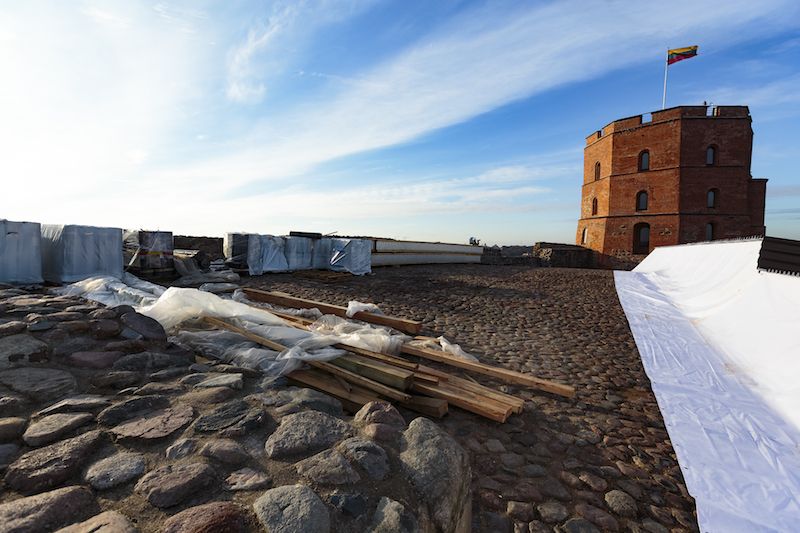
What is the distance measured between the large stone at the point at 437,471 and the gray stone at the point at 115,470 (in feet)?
4.18

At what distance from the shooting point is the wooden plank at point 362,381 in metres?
2.95

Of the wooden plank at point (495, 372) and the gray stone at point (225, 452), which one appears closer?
the gray stone at point (225, 452)

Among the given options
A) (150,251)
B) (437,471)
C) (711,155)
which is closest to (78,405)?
(437,471)

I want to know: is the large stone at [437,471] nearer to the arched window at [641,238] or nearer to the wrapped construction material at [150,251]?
the wrapped construction material at [150,251]

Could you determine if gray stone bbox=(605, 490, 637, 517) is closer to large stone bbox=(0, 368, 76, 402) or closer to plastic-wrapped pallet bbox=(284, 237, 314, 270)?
large stone bbox=(0, 368, 76, 402)

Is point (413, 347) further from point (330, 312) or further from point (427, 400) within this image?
point (330, 312)

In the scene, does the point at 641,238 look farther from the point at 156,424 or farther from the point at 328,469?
the point at 156,424

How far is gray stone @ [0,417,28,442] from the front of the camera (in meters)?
1.75

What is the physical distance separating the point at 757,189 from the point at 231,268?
3517 cm

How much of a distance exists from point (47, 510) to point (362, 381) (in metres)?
2.01

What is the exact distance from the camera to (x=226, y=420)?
209 centimetres

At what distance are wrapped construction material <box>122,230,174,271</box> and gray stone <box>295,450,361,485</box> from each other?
10244 mm

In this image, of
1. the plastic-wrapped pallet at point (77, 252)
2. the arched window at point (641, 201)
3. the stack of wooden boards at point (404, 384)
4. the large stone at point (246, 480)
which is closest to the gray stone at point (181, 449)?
the large stone at point (246, 480)

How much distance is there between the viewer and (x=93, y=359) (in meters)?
2.70
